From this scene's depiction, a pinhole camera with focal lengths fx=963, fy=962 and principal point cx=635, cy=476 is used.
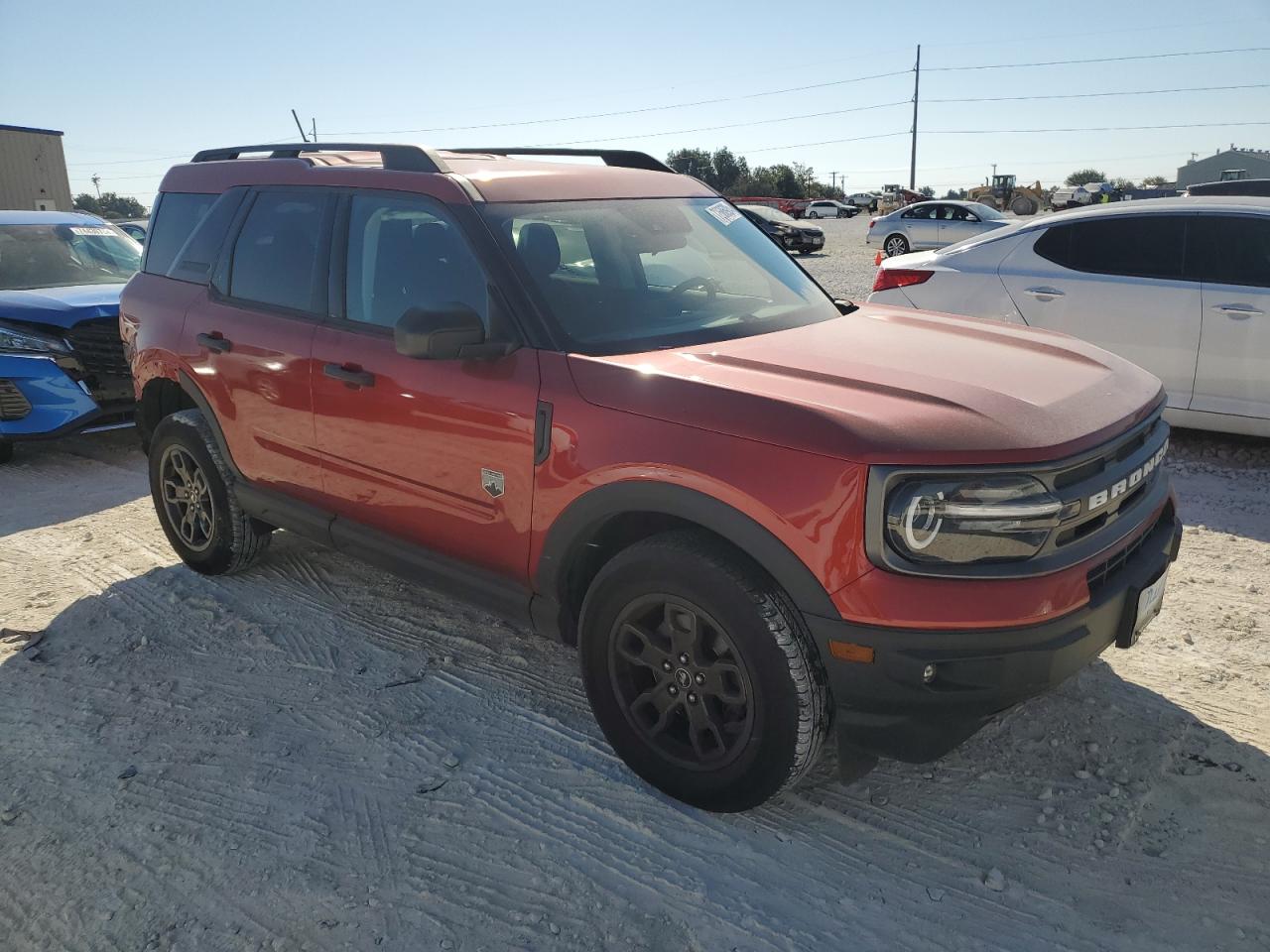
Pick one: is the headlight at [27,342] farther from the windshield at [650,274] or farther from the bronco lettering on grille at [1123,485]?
the bronco lettering on grille at [1123,485]

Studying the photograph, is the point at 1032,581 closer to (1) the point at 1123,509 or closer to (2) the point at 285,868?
(1) the point at 1123,509

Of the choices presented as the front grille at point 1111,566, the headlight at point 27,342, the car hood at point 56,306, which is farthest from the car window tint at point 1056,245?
the headlight at point 27,342

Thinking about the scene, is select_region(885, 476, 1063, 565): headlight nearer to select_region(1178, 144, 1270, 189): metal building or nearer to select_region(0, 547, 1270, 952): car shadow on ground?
select_region(0, 547, 1270, 952): car shadow on ground

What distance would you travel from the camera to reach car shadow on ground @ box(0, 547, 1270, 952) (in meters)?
2.50

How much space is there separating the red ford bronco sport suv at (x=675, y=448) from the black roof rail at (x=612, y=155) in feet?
0.10

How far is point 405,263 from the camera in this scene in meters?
3.59

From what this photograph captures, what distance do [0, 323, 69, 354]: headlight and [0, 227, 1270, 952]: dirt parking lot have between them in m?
3.10

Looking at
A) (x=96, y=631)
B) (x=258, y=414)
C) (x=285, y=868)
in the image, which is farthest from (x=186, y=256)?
(x=285, y=868)

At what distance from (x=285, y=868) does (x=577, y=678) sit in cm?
134

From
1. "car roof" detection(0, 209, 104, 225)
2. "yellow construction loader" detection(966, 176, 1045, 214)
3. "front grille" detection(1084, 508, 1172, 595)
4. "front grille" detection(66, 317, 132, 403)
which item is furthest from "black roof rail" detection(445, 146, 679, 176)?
"yellow construction loader" detection(966, 176, 1045, 214)

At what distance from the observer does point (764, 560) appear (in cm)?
254

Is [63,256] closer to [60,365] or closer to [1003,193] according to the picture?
[60,365]

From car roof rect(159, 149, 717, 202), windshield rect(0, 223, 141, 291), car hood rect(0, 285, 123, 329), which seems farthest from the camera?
windshield rect(0, 223, 141, 291)

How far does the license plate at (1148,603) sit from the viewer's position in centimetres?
273
